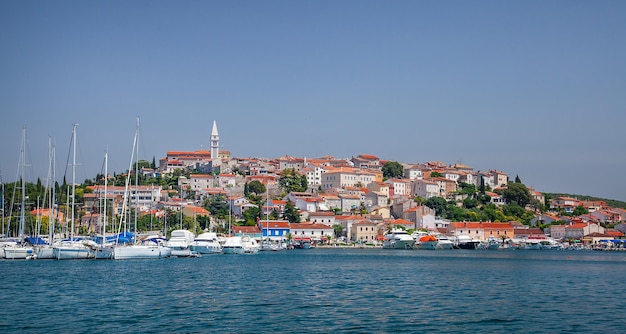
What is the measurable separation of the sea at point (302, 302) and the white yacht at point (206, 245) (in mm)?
25660

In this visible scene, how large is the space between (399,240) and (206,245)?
31.5 m

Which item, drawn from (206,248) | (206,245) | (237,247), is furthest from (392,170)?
(206,248)

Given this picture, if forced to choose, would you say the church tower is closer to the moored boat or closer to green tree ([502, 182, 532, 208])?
green tree ([502, 182, 532, 208])

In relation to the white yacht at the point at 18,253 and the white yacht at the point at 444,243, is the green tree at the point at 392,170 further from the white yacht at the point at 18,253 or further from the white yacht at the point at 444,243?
the white yacht at the point at 18,253

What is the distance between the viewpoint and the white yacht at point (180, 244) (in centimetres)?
5556

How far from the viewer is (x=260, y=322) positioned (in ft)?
62.9

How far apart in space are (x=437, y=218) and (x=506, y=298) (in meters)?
82.7

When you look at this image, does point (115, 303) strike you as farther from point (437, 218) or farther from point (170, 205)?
point (437, 218)

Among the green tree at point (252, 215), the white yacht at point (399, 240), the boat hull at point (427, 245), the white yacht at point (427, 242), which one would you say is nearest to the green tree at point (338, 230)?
the white yacht at point (399, 240)

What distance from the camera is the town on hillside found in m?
93.3

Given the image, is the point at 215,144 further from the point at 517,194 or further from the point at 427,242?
the point at 427,242

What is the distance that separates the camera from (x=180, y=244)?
57.0 meters

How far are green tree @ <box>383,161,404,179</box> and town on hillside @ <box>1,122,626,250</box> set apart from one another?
29 cm

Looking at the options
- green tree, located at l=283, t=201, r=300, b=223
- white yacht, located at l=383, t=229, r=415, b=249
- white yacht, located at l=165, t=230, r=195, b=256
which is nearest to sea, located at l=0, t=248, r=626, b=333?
white yacht, located at l=165, t=230, r=195, b=256
